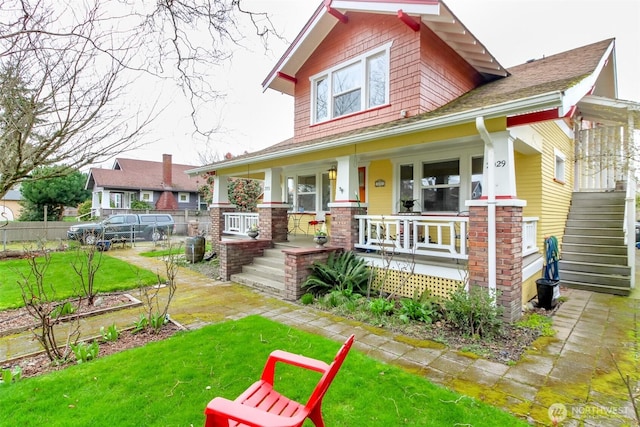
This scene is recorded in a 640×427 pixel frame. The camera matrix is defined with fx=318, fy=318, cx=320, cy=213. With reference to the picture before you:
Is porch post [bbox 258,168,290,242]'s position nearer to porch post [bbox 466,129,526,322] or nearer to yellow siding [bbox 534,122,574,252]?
porch post [bbox 466,129,526,322]

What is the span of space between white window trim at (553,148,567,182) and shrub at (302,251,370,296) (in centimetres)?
552

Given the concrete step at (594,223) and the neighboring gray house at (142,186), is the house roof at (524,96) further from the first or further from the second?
the neighboring gray house at (142,186)

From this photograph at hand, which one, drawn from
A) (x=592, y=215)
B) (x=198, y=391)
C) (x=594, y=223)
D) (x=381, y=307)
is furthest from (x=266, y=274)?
(x=592, y=215)

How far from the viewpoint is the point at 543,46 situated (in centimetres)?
1838

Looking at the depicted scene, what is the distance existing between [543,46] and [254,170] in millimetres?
19139

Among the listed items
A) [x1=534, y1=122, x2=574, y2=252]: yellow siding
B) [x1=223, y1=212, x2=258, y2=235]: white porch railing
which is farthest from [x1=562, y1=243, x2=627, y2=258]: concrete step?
[x1=223, y1=212, x2=258, y2=235]: white porch railing

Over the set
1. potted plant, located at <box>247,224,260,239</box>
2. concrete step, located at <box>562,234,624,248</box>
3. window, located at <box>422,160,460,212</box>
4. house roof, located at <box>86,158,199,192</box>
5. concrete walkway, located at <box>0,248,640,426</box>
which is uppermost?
house roof, located at <box>86,158,199,192</box>

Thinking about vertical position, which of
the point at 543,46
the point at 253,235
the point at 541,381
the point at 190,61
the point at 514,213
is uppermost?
the point at 543,46

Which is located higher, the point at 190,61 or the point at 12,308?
the point at 190,61

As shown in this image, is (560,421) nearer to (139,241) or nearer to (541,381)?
(541,381)

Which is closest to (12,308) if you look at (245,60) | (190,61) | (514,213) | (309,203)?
(190,61)

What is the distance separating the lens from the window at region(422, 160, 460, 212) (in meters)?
7.81

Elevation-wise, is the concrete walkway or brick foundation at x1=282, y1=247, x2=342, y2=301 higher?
brick foundation at x1=282, y1=247, x2=342, y2=301

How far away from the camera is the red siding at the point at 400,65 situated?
7.32 metres
